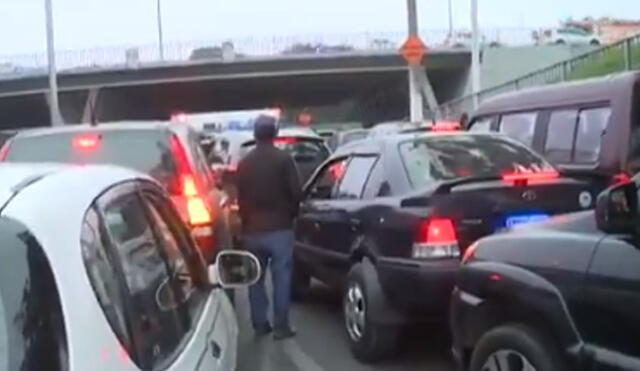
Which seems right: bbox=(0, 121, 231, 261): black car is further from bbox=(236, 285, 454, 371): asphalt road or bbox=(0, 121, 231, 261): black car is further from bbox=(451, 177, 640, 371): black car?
bbox=(451, 177, 640, 371): black car

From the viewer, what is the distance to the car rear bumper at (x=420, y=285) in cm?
690

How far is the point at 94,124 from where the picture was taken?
29.1ft

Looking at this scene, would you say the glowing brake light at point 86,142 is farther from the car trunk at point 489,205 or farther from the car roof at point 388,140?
the car trunk at point 489,205

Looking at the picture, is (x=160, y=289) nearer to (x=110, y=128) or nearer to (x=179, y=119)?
(x=110, y=128)

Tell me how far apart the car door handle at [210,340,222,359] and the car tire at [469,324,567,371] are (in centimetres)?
153

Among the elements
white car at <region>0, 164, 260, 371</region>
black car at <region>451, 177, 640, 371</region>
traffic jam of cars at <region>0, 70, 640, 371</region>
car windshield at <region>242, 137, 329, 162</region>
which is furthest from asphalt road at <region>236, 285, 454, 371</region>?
car windshield at <region>242, 137, 329, 162</region>

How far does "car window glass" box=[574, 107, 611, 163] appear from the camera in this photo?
9.19 metres

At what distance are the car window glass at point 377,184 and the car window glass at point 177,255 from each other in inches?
136

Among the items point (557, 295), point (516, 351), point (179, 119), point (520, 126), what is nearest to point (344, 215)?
Answer: point (520, 126)

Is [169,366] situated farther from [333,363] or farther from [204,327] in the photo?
[333,363]

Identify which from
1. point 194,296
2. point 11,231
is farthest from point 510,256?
point 11,231

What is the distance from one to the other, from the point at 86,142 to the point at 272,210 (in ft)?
5.02

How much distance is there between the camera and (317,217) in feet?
29.9

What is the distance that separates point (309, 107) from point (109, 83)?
35.0 meters
